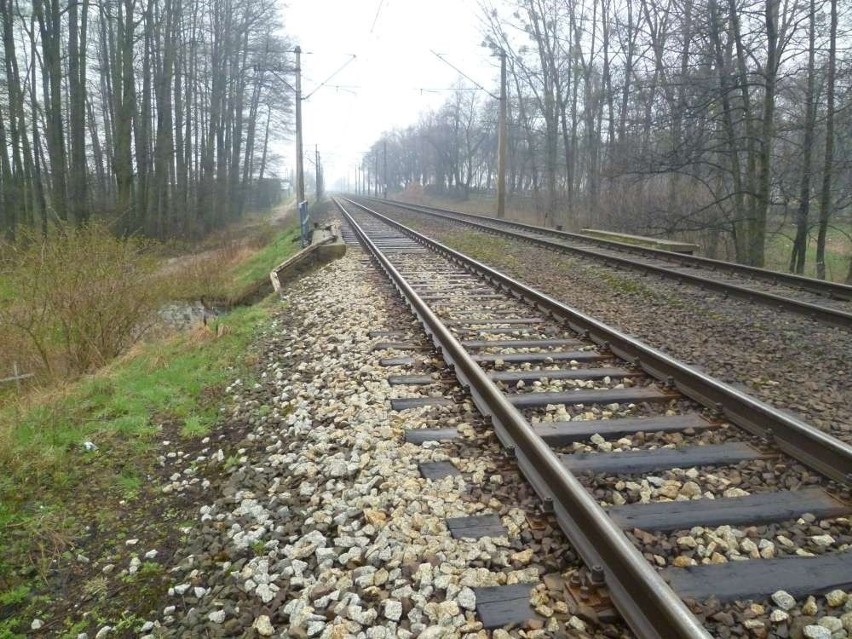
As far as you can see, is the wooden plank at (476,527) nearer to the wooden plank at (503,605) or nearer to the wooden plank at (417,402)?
the wooden plank at (503,605)

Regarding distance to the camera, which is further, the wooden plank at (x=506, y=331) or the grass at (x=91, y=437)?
the wooden plank at (x=506, y=331)

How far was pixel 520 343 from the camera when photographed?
614 centimetres

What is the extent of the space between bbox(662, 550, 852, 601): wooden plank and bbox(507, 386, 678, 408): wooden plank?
1946 mm

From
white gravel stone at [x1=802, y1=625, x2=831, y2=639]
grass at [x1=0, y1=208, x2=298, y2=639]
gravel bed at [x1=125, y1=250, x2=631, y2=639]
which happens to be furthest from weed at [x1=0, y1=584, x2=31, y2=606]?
white gravel stone at [x1=802, y1=625, x2=831, y2=639]

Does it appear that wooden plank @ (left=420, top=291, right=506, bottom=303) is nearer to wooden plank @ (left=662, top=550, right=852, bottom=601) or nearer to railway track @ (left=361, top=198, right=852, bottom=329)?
railway track @ (left=361, top=198, right=852, bottom=329)

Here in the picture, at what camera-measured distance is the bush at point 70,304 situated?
854 centimetres

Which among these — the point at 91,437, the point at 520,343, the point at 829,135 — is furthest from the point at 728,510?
the point at 829,135

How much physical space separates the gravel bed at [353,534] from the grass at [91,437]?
447 mm

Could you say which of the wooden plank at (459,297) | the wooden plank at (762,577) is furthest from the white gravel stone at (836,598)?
the wooden plank at (459,297)

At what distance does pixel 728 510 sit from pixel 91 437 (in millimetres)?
4713

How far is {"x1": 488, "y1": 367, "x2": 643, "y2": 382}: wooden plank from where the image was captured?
5105 mm

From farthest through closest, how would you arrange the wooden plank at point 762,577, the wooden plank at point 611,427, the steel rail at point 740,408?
the wooden plank at point 611,427
the steel rail at point 740,408
the wooden plank at point 762,577

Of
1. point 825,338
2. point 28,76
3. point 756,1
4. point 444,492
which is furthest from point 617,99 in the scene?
point 444,492

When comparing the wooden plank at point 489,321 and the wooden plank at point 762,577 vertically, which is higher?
the wooden plank at point 489,321
